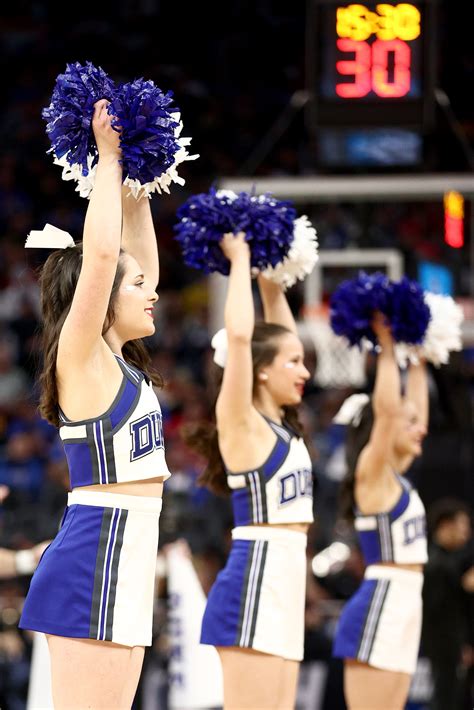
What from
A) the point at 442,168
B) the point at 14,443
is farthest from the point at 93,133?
the point at 442,168

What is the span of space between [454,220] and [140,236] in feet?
14.8

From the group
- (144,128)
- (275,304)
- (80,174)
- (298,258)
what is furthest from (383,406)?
(144,128)

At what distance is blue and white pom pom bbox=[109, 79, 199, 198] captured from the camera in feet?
10.3

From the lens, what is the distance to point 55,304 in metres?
3.37

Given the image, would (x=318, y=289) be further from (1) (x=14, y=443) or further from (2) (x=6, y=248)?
(2) (x=6, y=248)

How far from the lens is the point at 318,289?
7984mm

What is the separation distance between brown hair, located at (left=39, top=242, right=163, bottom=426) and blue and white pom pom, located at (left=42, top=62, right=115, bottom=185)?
29cm

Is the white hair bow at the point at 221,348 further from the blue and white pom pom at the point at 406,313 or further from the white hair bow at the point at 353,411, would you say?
the white hair bow at the point at 353,411

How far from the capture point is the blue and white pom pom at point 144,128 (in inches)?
124

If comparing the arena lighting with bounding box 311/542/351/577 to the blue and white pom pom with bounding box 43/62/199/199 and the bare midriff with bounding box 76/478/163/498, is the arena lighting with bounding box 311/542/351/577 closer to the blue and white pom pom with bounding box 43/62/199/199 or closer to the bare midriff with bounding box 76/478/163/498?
the bare midriff with bounding box 76/478/163/498

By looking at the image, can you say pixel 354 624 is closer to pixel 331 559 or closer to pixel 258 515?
pixel 258 515

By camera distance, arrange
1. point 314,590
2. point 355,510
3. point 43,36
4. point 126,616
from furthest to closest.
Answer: point 43,36
point 314,590
point 355,510
point 126,616

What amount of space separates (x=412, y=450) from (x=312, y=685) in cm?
223

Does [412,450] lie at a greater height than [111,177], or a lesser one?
lesser
